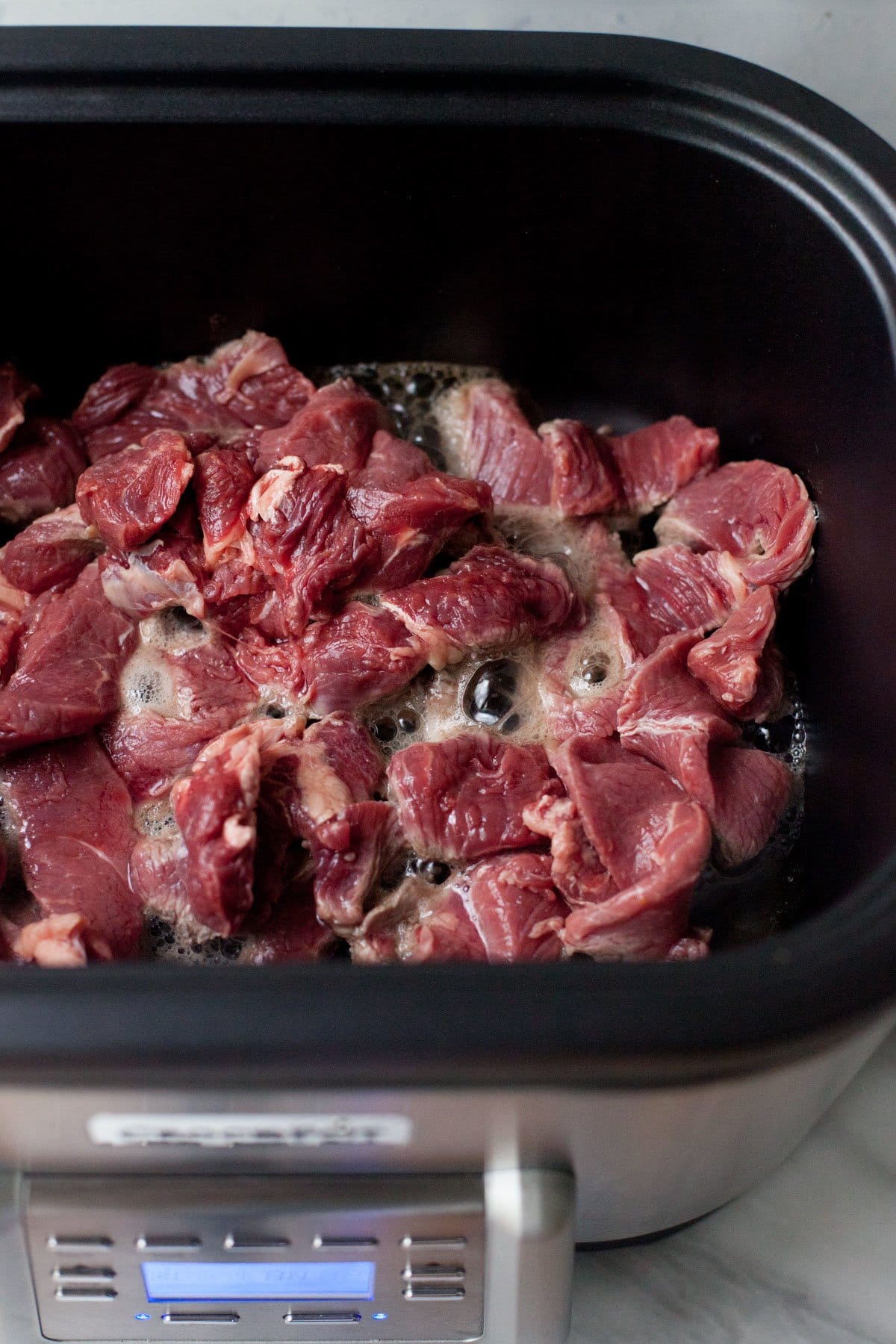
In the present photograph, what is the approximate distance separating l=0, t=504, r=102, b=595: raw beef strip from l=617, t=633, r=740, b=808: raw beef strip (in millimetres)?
883

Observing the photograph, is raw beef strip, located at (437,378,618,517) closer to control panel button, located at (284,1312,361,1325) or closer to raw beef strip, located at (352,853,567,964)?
raw beef strip, located at (352,853,567,964)

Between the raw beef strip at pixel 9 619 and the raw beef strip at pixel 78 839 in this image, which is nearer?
the raw beef strip at pixel 78 839

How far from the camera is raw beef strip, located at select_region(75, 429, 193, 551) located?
5.48 ft

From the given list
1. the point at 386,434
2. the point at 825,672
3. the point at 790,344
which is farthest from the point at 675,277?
the point at 825,672

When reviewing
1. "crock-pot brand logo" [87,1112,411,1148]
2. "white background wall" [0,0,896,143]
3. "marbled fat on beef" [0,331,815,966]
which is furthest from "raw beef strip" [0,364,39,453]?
"crock-pot brand logo" [87,1112,411,1148]

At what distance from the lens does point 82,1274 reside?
48.9 inches

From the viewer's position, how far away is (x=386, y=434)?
1856mm

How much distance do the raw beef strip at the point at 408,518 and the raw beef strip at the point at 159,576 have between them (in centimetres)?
25

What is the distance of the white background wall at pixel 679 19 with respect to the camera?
198 centimetres

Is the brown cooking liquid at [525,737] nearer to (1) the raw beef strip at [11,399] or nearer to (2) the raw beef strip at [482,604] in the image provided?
(2) the raw beef strip at [482,604]

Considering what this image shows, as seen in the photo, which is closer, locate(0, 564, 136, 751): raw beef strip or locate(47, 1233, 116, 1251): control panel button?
locate(47, 1233, 116, 1251): control panel button

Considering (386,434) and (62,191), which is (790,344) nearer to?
(386,434)

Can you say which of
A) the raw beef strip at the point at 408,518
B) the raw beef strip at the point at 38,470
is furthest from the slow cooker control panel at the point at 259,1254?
the raw beef strip at the point at 38,470

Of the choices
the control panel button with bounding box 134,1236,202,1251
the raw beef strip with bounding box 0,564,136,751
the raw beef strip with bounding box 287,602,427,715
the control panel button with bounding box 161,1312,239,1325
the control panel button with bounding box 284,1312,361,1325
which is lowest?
the control panel button with bounding box 161,1312,239,1325
